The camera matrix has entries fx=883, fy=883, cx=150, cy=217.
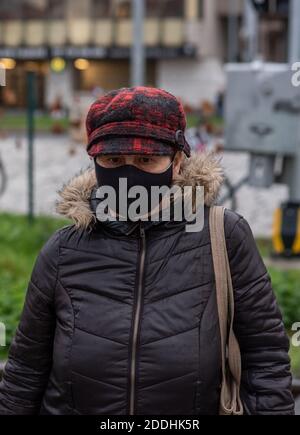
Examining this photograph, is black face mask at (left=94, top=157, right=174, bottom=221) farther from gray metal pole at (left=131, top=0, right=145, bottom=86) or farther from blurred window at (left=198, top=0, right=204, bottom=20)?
blurred window at (left=198, top=0, right=204, bottom=20)

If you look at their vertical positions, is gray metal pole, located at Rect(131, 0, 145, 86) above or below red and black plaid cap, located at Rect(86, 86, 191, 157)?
above

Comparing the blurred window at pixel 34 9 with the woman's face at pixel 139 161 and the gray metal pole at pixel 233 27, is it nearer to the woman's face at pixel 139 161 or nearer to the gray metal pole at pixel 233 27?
the gray metal pole at pixel 233 27

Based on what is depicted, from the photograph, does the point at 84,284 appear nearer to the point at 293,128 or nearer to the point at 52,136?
the point at 293,128

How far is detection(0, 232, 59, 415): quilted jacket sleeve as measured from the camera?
240 centimetres

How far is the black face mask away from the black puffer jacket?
61mm

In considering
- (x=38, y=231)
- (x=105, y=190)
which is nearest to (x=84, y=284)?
(x=105, y=190)

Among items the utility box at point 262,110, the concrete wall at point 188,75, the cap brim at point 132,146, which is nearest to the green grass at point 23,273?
the utility box at point 262,110

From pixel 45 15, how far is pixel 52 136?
82.2 ft

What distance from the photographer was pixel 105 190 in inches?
93.9

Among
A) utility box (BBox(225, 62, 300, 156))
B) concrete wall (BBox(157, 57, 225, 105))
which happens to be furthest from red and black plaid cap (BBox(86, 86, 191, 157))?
concrete wall (BBox(157, 57, 225, 105))

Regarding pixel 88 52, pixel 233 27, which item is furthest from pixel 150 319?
pixel 233 27

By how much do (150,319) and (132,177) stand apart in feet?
1.22

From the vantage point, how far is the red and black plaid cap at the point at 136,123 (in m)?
2.28

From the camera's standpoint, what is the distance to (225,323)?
7.61 ft
